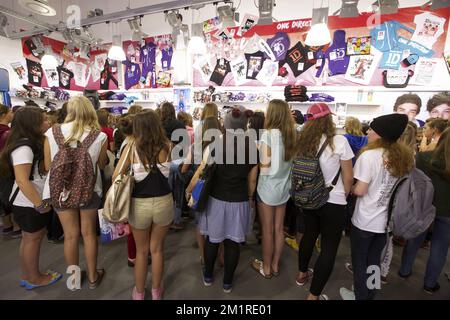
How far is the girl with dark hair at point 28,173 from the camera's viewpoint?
1679 mm

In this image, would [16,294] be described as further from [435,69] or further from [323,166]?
[435,69]

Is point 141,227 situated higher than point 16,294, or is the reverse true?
point 141,227

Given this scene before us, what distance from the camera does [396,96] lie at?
4438mm

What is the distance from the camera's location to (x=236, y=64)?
5.56 meters

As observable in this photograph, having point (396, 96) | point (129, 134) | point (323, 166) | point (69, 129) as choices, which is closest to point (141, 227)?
point (129, 134)

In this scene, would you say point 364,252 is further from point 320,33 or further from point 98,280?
point 320,33

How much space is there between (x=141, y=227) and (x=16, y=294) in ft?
4.52

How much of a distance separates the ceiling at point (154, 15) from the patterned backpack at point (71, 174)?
442cm

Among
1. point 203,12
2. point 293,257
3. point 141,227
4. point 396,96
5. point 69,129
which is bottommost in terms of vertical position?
point 293,257

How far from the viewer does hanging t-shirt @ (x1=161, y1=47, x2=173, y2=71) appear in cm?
623

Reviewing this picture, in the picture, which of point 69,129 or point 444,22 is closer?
point 69,129

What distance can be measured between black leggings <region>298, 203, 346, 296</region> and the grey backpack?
0.33 m

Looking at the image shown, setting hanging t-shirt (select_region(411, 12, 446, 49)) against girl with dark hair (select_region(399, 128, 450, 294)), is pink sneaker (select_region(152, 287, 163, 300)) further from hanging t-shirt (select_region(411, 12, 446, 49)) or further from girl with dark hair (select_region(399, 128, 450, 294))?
hanging t-shirt (select_region(411, 12, 446, 49))

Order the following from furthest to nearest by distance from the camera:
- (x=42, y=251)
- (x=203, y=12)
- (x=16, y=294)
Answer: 1. (x=203, y=12)
2. (x=42, y=251)
3. (x=16, y=294)
